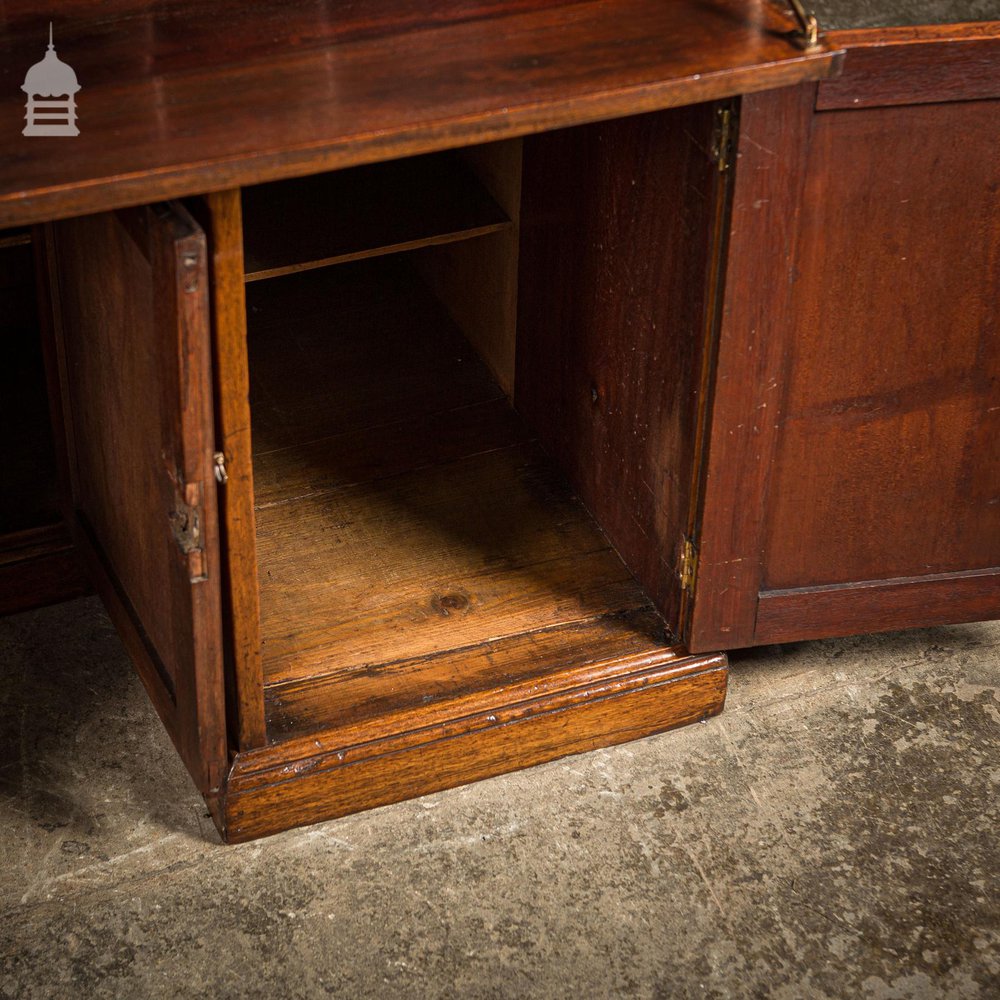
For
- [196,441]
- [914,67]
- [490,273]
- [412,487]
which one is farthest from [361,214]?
[914,67]

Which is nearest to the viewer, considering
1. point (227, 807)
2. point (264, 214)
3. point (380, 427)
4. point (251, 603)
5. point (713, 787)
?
point (251, 603)

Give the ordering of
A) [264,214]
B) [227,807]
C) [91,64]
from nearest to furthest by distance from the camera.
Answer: [91,64] < [227,807] < [264,214]

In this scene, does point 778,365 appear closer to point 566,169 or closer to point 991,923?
point 566,169

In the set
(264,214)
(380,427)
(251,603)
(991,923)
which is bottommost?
(991,923)

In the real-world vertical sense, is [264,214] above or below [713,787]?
above

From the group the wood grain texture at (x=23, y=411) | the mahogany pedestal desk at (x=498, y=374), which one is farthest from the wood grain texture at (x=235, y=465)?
the wood grain texture at (x=23, y=411)

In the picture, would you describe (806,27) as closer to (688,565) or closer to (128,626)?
(688,565)

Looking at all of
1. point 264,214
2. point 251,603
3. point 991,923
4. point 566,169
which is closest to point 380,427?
point 264,214

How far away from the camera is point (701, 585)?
7.36 feet

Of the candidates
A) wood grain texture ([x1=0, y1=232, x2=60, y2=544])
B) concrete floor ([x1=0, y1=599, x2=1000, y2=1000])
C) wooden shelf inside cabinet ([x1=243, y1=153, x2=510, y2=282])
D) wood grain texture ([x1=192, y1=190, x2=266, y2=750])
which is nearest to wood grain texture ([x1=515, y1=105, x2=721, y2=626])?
wooden shelf inside cabinet ([x1=243, y1=153, x2=510, y2=282])

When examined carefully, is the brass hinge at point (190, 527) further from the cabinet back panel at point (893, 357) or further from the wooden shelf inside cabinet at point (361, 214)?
the cabinet back panel at point (893, 357)

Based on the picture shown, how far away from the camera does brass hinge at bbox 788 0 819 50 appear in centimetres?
183

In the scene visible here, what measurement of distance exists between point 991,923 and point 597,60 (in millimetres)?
1229

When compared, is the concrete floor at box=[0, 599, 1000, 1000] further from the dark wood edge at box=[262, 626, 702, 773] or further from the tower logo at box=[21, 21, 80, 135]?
the tower logo at box=[21, 21, 80, 135]
